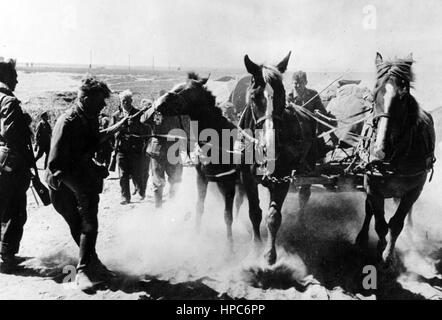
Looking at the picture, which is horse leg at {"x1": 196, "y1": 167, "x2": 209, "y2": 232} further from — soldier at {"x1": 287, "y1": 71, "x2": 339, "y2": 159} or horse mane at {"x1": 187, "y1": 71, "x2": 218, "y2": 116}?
soldier at {"x1": 287, "y1": 71, "x2": 339, "y2": 159}

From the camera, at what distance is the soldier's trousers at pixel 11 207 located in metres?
5.05

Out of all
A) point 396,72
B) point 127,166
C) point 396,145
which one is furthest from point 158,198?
point 396,72

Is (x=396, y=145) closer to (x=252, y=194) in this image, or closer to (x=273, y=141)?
(x=273, y=141)

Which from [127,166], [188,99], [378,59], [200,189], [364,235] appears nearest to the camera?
[378,59]

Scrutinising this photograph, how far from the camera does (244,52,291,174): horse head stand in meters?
4.29

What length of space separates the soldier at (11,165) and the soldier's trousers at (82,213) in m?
0.84

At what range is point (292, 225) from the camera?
6988 millimetres

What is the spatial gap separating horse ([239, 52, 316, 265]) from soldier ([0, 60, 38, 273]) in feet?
10.1

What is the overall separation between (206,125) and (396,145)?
8.38 ft

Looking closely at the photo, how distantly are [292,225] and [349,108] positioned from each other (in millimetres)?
2501

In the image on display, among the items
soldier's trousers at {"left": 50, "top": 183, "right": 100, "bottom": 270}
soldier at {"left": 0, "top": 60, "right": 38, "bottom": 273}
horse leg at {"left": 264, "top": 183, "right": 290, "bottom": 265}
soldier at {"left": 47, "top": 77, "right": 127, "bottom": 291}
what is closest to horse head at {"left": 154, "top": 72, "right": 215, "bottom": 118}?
soldier at {"left": 47, "top": 77, "right": 127, "bottom": 291}

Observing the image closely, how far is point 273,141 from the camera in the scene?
427cm

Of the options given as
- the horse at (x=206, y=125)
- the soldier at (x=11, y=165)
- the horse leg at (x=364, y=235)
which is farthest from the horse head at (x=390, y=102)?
the soldier at (x=11, y=165)
